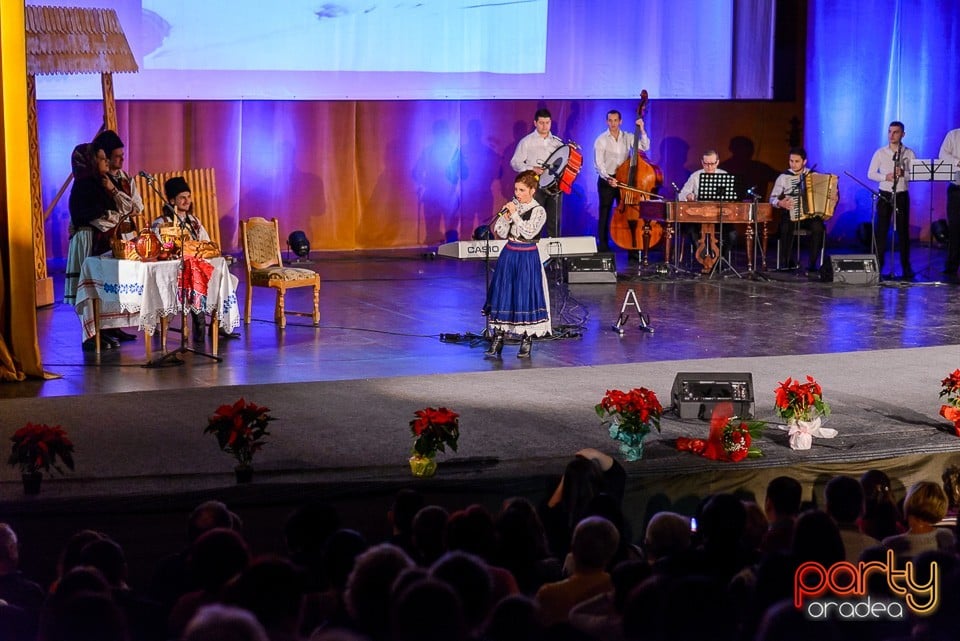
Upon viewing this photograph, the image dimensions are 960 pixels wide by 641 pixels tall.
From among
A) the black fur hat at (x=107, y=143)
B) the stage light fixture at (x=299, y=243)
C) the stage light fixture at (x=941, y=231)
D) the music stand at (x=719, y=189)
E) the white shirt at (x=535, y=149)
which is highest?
the white shirt at (x=535, y=149)

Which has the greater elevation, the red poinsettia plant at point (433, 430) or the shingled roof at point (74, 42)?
the shingled roof at point (74, 42)

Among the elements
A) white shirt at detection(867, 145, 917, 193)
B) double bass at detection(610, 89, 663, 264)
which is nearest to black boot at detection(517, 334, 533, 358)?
double bass at detection(610, 89, 663, 264)

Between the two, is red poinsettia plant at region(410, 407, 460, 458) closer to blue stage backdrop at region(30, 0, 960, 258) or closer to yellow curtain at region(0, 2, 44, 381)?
yellow curtain at region(0, 2, 44, 381)

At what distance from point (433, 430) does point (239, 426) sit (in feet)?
2.68

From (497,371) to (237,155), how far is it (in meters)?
6.79

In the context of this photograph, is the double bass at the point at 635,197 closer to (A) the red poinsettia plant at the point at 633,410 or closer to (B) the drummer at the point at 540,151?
(B) the drummer at the point at 540,151

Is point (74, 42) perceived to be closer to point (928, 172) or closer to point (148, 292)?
point (148, 292)

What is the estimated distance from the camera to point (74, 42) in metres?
10.1

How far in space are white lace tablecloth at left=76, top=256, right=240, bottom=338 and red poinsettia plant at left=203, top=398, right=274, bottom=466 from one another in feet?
8.86

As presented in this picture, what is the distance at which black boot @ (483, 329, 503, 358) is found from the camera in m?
8.17

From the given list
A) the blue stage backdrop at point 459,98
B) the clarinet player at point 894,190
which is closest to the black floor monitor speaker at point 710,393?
the clarinet player at point 894,190

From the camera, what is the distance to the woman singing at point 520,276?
26.9ft

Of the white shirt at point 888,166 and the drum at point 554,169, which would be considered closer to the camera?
the drum at point 554,169

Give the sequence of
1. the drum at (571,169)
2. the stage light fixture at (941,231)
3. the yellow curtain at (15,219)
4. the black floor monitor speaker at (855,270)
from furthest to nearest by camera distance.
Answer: the stage light fixture at (941,231)
the black floor monitor speaker at (855,270)
the drum at (571,169)
the yellow curtain at (15,219)
